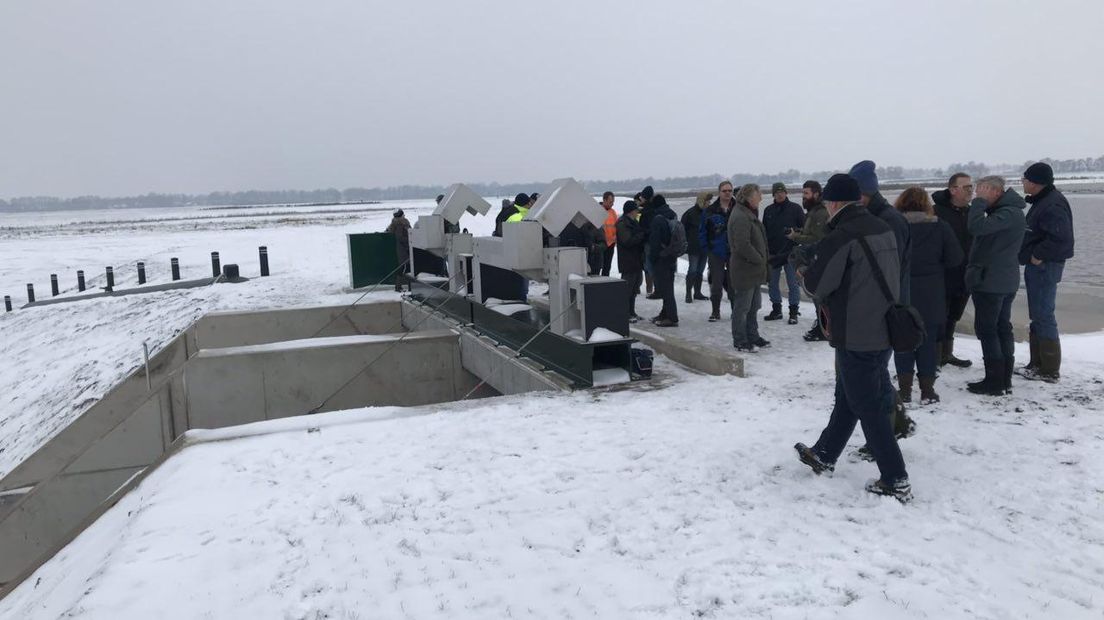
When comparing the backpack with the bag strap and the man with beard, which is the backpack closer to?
the man with beard

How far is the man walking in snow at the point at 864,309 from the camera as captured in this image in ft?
13.2

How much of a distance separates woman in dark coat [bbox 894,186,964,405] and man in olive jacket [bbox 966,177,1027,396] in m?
0.38

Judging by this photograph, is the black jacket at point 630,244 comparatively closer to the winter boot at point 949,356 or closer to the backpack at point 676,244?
the backpack at point 676,244

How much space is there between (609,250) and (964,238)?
19.7 ft

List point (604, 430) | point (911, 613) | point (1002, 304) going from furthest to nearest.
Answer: point (1002, 304), point (604, 430), point (911, 613)

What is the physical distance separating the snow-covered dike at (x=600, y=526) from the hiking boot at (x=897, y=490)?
0.21 ft

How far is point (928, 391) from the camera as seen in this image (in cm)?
575

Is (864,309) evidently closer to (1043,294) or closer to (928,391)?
(928,391)

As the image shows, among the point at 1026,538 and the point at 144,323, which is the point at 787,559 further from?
the point at 144,323

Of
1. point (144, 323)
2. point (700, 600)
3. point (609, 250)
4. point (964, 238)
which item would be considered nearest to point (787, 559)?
point (700, 600)

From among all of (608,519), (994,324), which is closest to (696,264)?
(994,324)

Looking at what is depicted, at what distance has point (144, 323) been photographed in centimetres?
1608

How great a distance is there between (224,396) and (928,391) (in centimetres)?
769

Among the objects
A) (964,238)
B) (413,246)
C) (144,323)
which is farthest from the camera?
(144,323)
